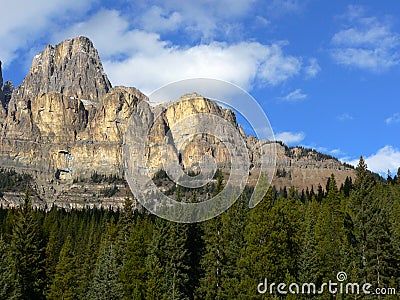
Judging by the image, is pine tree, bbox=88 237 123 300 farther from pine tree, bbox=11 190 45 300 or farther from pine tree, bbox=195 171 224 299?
pine tree, bbox=11 190 45 300

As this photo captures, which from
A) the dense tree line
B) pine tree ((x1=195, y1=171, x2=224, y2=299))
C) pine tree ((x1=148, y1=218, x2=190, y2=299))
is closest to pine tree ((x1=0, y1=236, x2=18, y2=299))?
the dense tree line

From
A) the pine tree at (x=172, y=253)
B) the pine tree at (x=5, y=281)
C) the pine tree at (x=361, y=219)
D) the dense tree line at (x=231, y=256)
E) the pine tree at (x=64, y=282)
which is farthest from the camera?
the pine tree at (x=64, y=282)

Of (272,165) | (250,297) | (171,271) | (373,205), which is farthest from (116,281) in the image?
(272,165)

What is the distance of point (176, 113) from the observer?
21.7m

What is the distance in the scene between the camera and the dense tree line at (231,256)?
3634 cm

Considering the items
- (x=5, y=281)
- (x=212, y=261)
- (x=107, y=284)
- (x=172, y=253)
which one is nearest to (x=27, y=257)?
(x=107, y=284)

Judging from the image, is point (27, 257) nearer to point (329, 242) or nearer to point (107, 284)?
point (107, 284)

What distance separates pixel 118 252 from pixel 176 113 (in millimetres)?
37601

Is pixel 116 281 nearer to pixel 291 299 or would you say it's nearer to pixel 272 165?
pixel 291 299

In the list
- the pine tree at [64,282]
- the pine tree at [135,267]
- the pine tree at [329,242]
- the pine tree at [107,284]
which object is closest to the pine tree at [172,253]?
the pine tree at [135,267]

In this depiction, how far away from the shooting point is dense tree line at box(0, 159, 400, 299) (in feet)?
119

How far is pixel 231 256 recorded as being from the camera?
4525 centimetres

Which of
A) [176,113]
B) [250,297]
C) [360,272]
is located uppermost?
[176,113]

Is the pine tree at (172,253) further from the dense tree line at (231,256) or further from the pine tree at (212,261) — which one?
the pine tree at (212,261)
